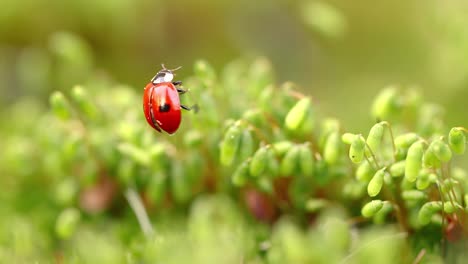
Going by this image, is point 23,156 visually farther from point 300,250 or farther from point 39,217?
point 300,250

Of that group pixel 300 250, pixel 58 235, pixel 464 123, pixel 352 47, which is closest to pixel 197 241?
pixel 300 250

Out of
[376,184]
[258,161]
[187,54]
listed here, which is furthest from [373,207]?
[187,54]

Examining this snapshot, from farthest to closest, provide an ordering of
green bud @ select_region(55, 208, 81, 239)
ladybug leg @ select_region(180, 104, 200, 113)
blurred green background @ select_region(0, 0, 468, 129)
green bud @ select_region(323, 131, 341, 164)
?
blurred green background @ select_region(0, 0, 468, 129) → green bud @ select_region(55, 208, 81, 239) → ladybug leg @ select_region(180, 104, 200, 113) → green bud @ select_region(323, 131, 341, 164)

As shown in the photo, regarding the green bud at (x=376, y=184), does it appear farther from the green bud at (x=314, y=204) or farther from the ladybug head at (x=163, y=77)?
the ladybug head at (x=163, y=77)

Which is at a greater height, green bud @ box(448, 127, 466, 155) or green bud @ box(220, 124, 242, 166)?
green bud @ box(220, 124, 242, 166)

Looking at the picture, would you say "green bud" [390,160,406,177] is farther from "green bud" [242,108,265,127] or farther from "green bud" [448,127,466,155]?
"green bud" [242,108,265,127]

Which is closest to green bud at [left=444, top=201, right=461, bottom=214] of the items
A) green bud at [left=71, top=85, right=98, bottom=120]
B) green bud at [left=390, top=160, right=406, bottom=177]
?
green bud at [left=390, top=160, right=406, bottom=177]
